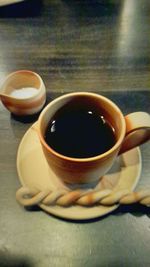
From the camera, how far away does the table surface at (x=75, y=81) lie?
543 mm

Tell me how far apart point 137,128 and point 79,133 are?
136mm

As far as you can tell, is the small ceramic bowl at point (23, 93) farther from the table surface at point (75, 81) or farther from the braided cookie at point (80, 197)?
the braided cookie at point (80, 197)

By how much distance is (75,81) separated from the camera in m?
0.80

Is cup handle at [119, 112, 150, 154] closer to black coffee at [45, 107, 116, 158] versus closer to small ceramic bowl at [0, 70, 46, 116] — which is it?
black coffee at [45, 107, 116, 158]

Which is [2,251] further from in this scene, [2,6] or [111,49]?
[2,6]

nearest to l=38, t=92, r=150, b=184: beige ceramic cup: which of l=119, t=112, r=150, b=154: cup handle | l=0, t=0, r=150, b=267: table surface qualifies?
l=119, t=112, r=150, b=154: cup handle

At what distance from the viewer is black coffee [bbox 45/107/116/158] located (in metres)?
0.56

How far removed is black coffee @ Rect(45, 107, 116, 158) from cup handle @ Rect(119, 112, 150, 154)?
0.03 meters

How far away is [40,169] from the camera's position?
0.61 meters

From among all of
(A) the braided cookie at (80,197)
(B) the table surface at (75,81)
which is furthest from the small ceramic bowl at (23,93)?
(A) the braided cookie at (80,197)

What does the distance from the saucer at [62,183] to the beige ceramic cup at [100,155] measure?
38 mm

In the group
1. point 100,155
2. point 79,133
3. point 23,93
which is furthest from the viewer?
point 23,93

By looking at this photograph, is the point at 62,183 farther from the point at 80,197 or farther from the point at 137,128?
the point at 137,128

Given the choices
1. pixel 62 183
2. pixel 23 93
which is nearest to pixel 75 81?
pixel 23 93
